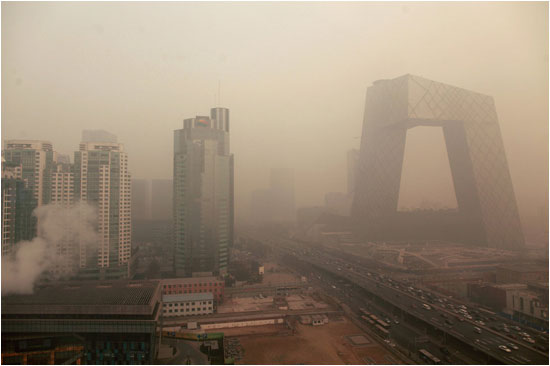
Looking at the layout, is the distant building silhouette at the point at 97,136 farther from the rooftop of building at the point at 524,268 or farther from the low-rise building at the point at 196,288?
the rooftop of building at the point at 524,268

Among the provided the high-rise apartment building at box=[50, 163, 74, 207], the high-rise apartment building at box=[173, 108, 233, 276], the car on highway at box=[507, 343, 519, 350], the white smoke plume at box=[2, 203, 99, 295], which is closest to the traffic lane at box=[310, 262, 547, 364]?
the car on highway at box=[507, 343, 519, 350]

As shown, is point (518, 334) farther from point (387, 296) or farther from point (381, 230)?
point (381, 230)

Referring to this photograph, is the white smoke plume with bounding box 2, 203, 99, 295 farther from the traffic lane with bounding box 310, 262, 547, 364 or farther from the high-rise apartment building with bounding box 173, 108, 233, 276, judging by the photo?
the traffic lane with bounding box 310, 262, 547, 364

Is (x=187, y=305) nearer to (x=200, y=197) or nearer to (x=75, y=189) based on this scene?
(x=200, y=197)

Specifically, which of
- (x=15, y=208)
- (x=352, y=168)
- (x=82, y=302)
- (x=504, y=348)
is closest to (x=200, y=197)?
(x=15, y=208)

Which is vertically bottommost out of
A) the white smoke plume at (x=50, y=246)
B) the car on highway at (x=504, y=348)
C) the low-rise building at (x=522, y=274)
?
the car on highway at (x=504, y=348)

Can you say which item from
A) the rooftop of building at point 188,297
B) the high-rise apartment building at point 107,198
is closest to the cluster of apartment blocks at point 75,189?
the high-rise apartment building at point 107,198
